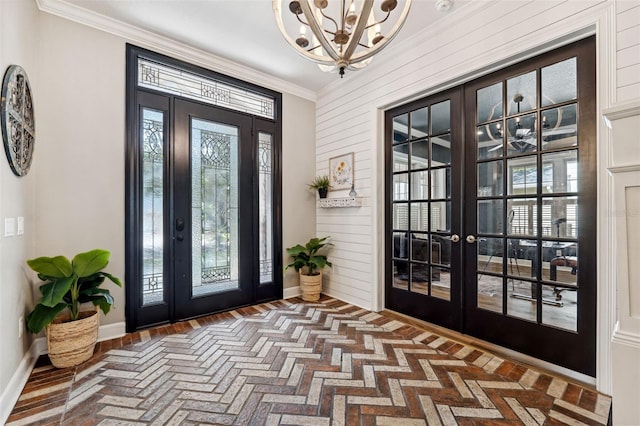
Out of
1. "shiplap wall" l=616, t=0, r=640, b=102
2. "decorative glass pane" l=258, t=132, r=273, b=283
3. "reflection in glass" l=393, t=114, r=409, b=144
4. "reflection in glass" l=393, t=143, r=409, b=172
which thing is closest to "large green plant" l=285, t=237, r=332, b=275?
"decorative glass pane" l=258, t=132, r=273, b=283

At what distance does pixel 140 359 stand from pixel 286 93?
3.43 meters

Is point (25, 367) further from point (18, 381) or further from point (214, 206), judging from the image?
point (214, 206)

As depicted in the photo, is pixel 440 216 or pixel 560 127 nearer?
pixel 560 127

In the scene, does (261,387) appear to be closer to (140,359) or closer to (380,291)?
(140,359)

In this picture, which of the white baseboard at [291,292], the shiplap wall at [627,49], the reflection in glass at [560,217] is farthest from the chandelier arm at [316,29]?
the white baseboard at [291,292]

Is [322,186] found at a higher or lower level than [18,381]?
higher

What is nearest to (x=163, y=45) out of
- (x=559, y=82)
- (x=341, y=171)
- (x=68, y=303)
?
(x=341, y=171)

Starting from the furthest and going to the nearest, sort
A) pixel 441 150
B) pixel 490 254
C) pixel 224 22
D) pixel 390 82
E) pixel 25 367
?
1. pixel 390 82
2. pixel 441 150
3. pixel 224 22
4. pixel 490 254
5. pixel 25 367

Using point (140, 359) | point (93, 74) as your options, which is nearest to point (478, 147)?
point (140, 359)

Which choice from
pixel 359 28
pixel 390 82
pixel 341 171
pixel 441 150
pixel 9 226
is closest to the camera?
pixel 359 28

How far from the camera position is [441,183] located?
2.79 m

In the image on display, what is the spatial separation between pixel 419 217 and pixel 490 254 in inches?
30.3

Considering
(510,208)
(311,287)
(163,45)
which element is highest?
(163,45)

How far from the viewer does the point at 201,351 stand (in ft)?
7.80
